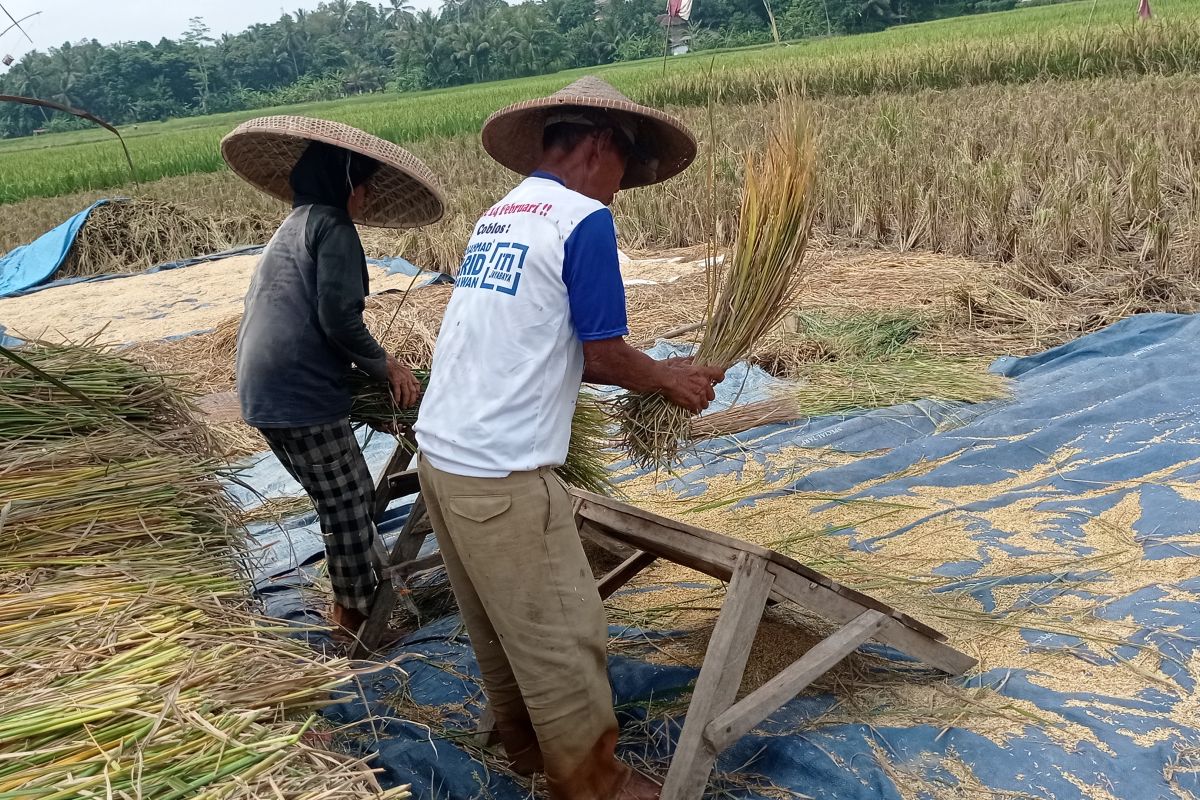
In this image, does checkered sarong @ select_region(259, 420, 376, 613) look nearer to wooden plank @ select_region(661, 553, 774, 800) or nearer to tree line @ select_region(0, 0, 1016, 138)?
wooden plank @ select_region(661, 553, 774, 800)

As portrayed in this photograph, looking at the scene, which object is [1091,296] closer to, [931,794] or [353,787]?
[931,794]

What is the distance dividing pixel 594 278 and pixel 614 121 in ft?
1.48

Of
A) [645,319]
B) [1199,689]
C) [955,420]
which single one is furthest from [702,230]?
[1199,689]

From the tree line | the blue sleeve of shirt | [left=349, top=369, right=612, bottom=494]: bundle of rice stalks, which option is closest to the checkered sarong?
[left=349, top=369, right=612, bottom=494]: bundle of rice stalks

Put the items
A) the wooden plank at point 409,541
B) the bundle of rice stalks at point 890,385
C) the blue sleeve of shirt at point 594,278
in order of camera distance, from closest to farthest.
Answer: the blue sleeve of shirt at point 594,278
the wooden plank at point 409,541
the bundle of rice stalks at point 890,385

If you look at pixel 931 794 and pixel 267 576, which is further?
pixel 267 576

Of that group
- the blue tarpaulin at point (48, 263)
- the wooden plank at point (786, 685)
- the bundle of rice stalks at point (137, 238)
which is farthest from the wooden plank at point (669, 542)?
the bundle of rice stalks at point (137, 238)

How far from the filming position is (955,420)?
4.19 metres

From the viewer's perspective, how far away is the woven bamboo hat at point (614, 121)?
215 cm

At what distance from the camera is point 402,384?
9.37 feet

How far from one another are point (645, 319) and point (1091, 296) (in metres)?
2.45

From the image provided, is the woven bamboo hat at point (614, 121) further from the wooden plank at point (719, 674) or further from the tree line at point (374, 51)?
the tree line at point (374, 51)

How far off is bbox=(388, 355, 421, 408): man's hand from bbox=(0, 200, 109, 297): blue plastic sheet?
776 centimetres

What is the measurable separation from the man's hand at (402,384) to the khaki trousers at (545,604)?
720 millimetres
